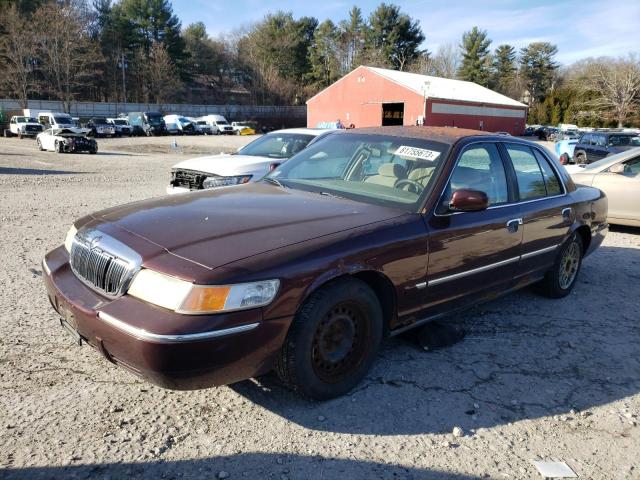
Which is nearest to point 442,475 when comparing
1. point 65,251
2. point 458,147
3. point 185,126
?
point 458,147

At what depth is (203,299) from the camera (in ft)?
8.57

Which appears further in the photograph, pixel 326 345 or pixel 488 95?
pixel 488 95

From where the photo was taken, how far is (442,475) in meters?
2.65

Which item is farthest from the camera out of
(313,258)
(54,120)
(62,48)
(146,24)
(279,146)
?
(146,24)

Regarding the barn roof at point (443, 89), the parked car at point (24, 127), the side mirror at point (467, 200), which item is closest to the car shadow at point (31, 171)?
the side mirror at point (467, 200)

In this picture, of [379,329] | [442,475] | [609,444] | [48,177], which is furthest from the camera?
[48,177]

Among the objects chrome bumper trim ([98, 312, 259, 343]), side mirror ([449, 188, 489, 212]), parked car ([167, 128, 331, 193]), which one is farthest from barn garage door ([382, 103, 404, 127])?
chrome bumper trim ([98, 312, 259, 343])

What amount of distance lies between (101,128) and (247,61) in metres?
45.2

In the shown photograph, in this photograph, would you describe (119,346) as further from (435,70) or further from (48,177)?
(435,70)

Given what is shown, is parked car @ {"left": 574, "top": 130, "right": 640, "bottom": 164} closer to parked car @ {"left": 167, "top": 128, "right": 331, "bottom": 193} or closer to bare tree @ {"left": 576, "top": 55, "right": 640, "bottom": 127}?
parked car @ {"left": 167, "top": 128, "right": 331, "bottom": 193}

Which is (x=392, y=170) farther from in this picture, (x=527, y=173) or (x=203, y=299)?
(x=203, y=299)

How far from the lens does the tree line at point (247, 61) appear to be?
180ft

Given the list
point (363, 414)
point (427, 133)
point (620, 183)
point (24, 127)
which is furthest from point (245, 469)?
point (24, 127)

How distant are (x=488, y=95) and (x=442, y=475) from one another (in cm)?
5642
